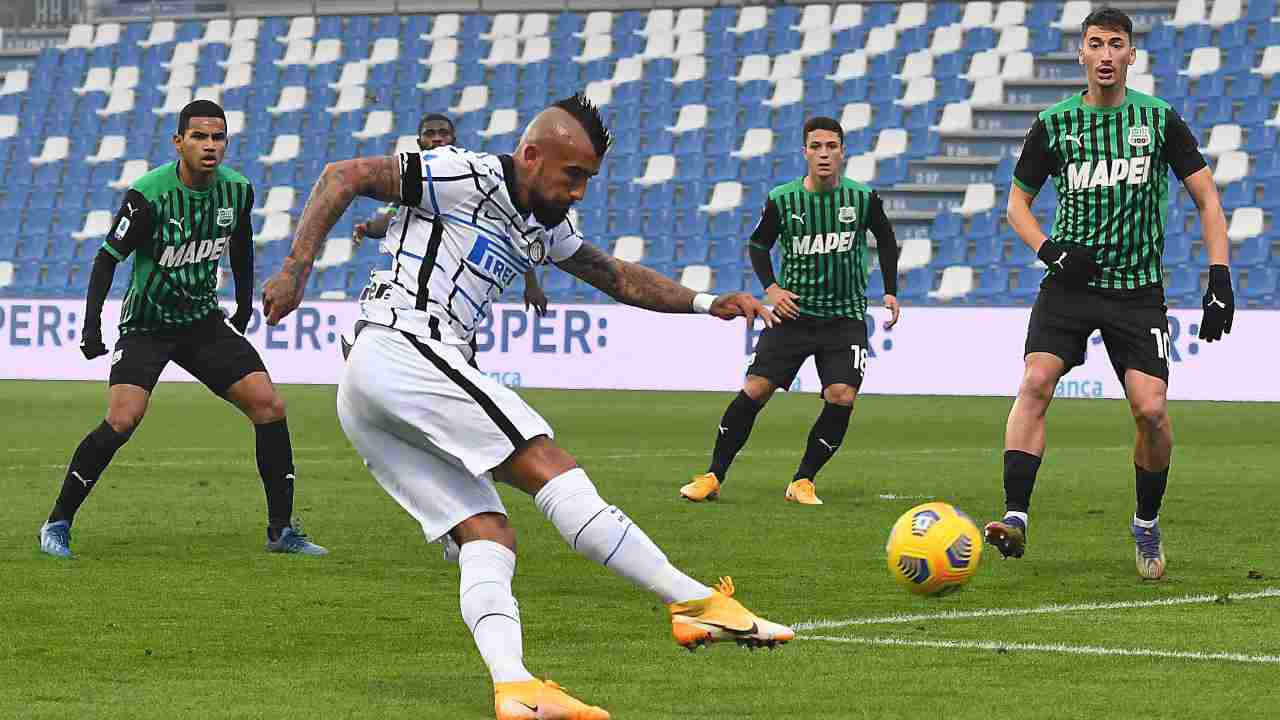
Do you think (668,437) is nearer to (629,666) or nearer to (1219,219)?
(1219,219)

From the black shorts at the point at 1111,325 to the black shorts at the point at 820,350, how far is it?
14.1 feet

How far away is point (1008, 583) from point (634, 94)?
84.6 ft

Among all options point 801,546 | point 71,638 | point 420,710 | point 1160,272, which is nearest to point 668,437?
point 801,546

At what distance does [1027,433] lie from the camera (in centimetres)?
868

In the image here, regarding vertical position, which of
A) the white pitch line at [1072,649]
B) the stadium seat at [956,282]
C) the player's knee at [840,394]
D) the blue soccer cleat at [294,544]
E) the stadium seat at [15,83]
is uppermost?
the stadium seat at [15,83]

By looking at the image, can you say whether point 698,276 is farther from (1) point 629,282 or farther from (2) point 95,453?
(1) point 629,282

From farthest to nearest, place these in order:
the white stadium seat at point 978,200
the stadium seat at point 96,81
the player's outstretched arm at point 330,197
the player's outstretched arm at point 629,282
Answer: the stadium seat at point 96,81
the white stadium seat at point 978,200
the player's outstretched arm at point 629,282
the player's outstretched arm at point 330,197

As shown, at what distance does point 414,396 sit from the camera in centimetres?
549

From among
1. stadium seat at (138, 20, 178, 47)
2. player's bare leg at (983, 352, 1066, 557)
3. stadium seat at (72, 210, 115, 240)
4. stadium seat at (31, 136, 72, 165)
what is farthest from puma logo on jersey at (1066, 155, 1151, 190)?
stadium seat at (138, 20, 178, 47)

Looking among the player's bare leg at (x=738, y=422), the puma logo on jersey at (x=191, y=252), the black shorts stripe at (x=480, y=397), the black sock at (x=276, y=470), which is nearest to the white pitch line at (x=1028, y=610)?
the black shorts stripe at (x=480, y=397)

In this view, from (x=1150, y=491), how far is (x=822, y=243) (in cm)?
459

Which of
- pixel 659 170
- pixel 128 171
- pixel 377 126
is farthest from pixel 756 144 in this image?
pixel 128 171

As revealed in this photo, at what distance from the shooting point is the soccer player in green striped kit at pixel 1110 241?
27.9ft

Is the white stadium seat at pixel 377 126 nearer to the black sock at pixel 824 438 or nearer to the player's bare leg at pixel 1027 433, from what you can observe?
the black sock at pixel 824 438
